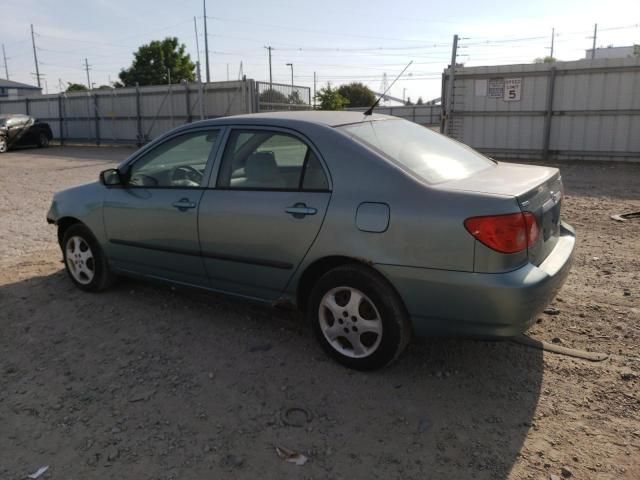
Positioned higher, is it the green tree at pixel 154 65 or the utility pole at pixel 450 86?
the green tree at pixel 154 65

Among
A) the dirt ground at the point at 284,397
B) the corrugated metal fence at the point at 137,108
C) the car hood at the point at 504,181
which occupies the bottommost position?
the dirt ground at the point at 284,397

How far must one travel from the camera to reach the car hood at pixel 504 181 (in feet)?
10.1

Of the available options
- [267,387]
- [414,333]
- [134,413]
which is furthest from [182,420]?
[414,333]

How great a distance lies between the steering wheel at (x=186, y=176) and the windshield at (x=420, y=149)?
3.96 ft

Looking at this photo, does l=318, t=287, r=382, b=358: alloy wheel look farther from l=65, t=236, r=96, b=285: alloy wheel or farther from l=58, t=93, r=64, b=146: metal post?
l=58, t=93, r=64, b=146: metal post

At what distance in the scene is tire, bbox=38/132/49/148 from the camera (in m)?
25.4

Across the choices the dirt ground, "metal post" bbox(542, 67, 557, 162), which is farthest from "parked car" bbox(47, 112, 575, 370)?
"metal post" bbox(542, 67, 557, 162)

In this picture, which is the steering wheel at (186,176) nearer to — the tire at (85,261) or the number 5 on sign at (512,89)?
the tire at (85,261)

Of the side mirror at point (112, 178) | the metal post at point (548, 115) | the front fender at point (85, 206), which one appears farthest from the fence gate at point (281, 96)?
the side mirror at point (112, 178)

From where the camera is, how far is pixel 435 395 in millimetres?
3232

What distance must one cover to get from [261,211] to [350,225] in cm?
69

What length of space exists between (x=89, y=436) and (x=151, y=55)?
60.2m

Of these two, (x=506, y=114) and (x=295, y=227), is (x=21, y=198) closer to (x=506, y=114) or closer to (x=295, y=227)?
(x=295, y=227)

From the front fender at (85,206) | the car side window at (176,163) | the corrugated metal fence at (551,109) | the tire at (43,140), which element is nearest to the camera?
the car side window at (176,163)
